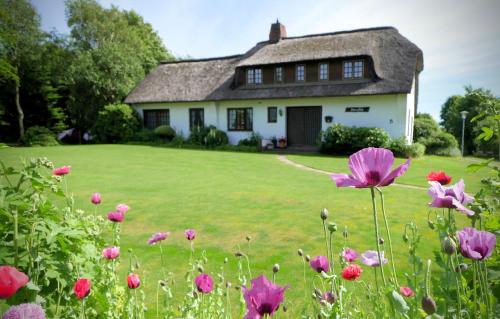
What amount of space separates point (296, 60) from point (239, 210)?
57.5 ft

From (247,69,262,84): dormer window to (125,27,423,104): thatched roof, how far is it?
68cm

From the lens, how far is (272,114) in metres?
24.0

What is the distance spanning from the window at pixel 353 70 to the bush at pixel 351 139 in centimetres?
370

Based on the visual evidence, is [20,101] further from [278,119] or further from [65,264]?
[65,264]

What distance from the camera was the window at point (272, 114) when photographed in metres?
23.9

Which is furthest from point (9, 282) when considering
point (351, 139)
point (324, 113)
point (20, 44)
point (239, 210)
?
point (20, 44)

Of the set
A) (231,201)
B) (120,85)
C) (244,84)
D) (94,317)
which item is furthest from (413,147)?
(120,85)

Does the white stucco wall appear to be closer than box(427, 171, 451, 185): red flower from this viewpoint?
No

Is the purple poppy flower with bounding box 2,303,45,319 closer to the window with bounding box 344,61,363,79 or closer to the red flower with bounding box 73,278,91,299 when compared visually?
the red flower with bounding box 73,278,91,299

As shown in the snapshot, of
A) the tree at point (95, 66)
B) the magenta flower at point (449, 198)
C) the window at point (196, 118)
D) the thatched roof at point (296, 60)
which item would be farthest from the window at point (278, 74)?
the magenta flower at point (449, 198)

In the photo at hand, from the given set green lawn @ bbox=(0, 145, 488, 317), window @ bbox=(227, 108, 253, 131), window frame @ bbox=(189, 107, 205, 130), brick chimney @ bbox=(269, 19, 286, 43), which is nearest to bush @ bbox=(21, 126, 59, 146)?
window frame @ bbox=(189, 107, 205, 130)

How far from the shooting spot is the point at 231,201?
8.27 meters

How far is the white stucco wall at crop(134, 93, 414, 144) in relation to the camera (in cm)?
2022

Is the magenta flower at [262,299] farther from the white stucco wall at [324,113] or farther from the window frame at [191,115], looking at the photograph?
the window frame at [191,115]
